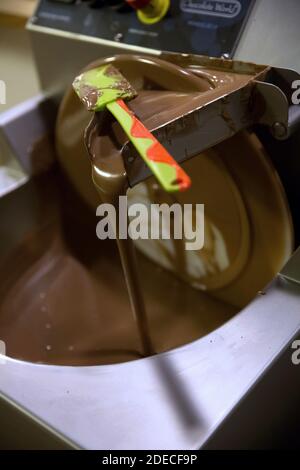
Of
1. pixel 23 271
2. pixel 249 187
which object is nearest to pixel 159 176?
pixel 249 187

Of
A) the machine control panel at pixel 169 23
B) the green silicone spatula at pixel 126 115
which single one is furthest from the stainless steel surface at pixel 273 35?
the green silicone spatula at pixel 126 115

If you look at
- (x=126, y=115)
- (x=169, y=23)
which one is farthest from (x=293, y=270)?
(x=169, y=23)

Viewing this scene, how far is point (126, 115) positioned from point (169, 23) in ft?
0.97

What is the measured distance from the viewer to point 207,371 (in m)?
0.59

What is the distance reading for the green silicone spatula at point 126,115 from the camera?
0.48m

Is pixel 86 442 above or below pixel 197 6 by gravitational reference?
below

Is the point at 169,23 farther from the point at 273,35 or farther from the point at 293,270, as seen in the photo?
the point at 293,270

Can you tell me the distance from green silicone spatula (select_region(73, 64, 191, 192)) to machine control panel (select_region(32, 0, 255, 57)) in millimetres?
136

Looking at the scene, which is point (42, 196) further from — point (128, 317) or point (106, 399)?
point (106, 399)

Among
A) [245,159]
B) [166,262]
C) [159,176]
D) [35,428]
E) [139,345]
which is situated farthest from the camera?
[166,262]

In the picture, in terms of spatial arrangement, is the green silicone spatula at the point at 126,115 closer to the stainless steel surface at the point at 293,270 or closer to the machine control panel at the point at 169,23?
the machine control panel at the point at 169,23

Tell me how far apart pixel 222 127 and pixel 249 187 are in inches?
5.5

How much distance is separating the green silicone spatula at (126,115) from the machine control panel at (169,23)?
136 mm

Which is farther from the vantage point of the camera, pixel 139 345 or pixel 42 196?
pixel 42 196
